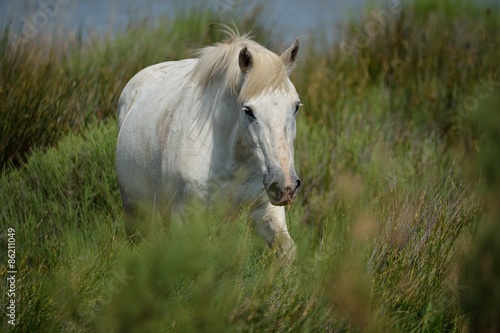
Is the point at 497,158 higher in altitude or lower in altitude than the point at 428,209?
higher

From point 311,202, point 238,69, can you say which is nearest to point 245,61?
point 238,69

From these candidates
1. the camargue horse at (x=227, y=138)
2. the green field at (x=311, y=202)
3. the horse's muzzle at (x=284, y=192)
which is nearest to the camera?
the green field at (x=311, y=202)

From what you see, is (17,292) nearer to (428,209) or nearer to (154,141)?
(154,141)

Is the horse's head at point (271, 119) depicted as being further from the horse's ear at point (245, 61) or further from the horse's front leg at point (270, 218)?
the horse's front leg at point (270, 218)

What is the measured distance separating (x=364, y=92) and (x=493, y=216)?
17.9 feet

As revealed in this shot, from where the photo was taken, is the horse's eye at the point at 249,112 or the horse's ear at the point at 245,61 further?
the horse's ear at the point at 245,61

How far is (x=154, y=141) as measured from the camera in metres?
4.92

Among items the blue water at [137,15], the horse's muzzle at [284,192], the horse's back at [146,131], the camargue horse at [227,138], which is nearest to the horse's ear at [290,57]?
the camargue horse at [227,138]

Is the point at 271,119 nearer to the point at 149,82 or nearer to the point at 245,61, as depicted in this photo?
the point at 245,61

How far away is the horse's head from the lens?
3.96m

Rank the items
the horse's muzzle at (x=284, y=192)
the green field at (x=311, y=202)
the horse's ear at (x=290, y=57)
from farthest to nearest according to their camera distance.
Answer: the horse's ear at (x=290, y=57) → the horse's muzzle at (x=284, y=192) → the green field at (x=311, y=202)

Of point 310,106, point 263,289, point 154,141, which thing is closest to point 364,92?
point 310,106

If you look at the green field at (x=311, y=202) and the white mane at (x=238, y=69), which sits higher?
the white mane at (x=238, y=69)

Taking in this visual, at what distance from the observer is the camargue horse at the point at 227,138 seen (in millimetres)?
4078
